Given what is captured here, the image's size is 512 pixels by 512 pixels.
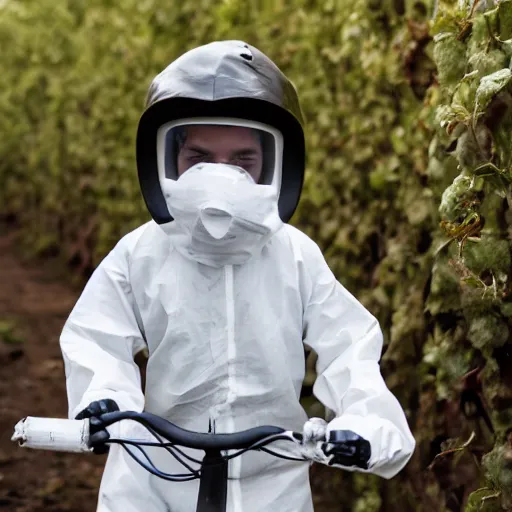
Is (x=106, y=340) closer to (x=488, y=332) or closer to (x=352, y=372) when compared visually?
(x=352, y=372)

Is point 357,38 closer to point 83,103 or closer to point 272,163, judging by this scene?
point 272,163

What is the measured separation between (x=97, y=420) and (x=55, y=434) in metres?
0.09

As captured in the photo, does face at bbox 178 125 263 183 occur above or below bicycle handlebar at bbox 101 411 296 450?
above

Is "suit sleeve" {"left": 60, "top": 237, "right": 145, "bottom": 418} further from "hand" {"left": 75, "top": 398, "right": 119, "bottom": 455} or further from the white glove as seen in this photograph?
the white glove

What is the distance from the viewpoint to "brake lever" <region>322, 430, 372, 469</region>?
7.29 feet

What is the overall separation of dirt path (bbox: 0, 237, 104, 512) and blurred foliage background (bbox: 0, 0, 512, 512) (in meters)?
0.91

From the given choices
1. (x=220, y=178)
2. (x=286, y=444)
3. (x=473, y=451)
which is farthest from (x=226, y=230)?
(x=473, y=451)

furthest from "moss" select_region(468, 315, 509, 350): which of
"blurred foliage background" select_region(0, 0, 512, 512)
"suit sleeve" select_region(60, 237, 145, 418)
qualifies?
"suit sleeve" select_region(60, 237, 145, 418)

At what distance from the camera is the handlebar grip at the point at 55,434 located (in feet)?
7.45

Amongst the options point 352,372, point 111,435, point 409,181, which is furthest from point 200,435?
point 409,181

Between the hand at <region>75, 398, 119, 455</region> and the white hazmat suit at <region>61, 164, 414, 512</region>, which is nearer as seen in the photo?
the hand at <region>75, 398, 119, 455</region>

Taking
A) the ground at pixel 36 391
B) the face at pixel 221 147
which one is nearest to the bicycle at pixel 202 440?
the face at pixel 221 147

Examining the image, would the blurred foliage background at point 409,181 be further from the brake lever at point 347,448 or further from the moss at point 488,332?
the brake lever at point 347,448

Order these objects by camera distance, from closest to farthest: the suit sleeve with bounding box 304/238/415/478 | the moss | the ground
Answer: the suit sleeve with bounding box 304/238/415/478
the moss
the ground
